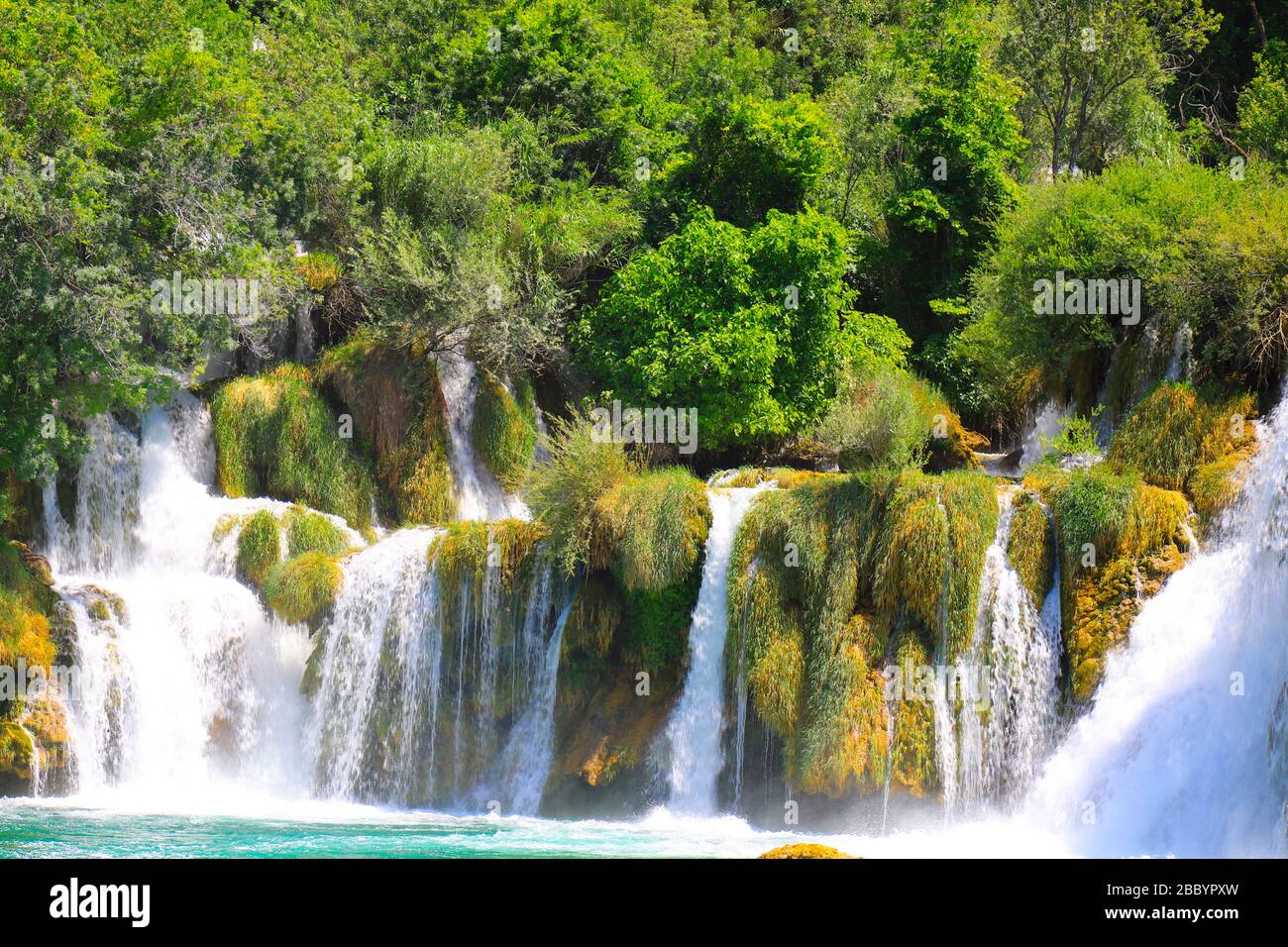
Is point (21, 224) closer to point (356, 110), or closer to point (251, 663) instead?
point (251, 663)

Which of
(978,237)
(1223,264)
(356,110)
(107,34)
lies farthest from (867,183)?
(107,34)

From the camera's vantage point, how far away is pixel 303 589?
2430 cm

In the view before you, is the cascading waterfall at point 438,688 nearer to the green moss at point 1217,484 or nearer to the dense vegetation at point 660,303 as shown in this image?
the dense vegetation at point 660,303

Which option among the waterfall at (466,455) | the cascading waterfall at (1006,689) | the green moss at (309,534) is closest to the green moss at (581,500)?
the green moss at (309,534)

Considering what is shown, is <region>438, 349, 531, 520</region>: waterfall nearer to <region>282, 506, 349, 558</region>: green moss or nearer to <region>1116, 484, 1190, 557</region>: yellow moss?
<region>282, 506, 349, 558</region>: green moss

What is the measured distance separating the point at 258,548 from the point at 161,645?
7.75 ft

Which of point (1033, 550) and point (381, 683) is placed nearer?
point (1033, 550)

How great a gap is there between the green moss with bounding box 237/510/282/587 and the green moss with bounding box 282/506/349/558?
21cm

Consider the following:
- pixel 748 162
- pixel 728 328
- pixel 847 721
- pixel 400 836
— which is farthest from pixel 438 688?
pixel 748 162

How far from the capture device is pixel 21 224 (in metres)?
23.6

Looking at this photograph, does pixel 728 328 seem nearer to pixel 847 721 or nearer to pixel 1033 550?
pixel 1033 550

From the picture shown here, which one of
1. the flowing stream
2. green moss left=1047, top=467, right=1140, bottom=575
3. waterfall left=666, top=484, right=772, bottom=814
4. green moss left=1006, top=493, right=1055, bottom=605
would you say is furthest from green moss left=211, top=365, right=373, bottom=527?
green moss left=1047, top=467, right=1140, bottom=575

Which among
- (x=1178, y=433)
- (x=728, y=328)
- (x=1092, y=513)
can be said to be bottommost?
(x=1092, y=513)

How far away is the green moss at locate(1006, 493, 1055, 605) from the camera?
2078 cm
